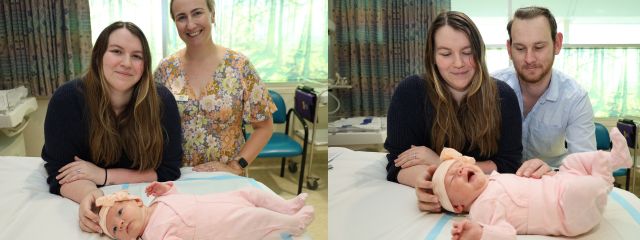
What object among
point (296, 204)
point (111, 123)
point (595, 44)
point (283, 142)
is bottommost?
point (283, 142)

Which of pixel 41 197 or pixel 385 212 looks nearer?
pixel 385 212

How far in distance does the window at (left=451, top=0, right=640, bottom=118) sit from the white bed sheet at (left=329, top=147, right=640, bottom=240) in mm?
182

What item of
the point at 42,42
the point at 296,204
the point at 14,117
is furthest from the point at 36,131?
the point at 296,204

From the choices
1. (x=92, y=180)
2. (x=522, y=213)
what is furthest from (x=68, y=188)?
(x=522, y=213)

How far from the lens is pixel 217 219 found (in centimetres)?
68

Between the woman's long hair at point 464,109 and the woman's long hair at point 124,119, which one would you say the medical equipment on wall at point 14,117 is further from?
the woman's long hair at point 464,109

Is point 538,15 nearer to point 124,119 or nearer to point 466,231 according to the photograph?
point 466,231

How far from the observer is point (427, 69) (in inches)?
32.2

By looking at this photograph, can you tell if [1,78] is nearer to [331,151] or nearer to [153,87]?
[153,87]

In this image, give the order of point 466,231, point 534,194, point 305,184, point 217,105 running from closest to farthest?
point 466,231 → point 534,194 → point 217,105 → point 305,184

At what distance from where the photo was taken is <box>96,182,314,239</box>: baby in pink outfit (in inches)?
26.6

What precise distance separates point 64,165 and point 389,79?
0.57m

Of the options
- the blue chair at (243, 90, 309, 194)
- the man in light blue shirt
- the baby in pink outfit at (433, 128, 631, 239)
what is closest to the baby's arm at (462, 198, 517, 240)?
the baby in pink outfit at (433, 128, 631, 239)

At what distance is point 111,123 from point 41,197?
0.16 metres
